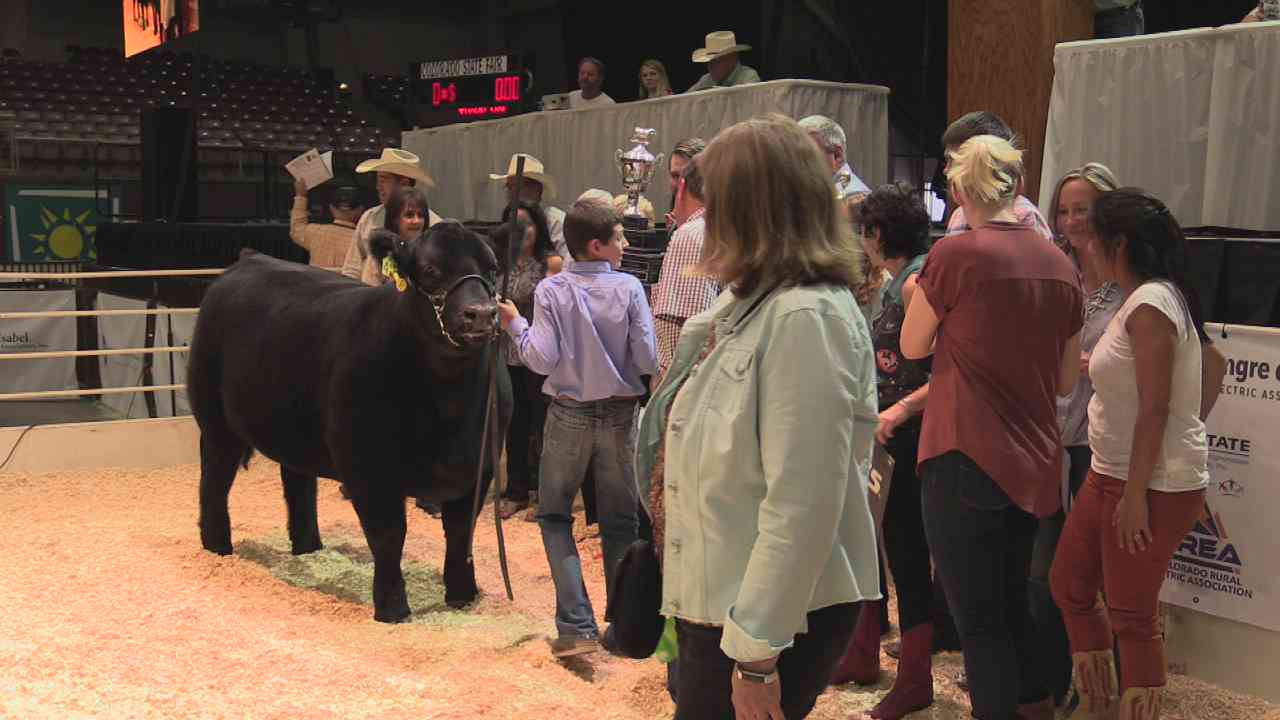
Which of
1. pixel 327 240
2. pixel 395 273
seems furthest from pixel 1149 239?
pixel 327 240

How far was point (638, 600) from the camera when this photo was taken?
7.05 feet

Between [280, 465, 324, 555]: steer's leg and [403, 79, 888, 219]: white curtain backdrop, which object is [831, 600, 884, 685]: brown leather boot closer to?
[280, 465, 324, 555]: steer's leg

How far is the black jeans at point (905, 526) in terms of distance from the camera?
361 cm

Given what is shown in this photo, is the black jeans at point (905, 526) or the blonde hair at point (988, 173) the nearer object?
the blonde hair at point (988, 173)

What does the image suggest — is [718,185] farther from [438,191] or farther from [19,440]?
[438,191]

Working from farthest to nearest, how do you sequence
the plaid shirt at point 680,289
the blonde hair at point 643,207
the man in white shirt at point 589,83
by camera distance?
the man in white shirt at point 589,83
the blonde hair at point 643,207
the plaid shirt at point 680,289

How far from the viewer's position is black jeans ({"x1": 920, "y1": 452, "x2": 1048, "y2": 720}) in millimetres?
2934

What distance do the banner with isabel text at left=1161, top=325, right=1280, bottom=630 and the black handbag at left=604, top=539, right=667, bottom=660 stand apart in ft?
7.81

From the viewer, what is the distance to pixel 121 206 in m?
19.5

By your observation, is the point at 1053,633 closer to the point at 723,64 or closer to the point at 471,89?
the point at 723,64

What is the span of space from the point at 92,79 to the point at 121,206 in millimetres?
2658

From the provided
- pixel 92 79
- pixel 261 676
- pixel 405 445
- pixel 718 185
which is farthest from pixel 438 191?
pixel 92 79

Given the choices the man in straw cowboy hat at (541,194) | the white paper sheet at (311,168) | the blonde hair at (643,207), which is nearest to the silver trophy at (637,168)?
the blonde hair at (643,207)

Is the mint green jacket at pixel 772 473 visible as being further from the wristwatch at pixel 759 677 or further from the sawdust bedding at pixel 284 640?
the sawdust bedding at pixel 284 640
